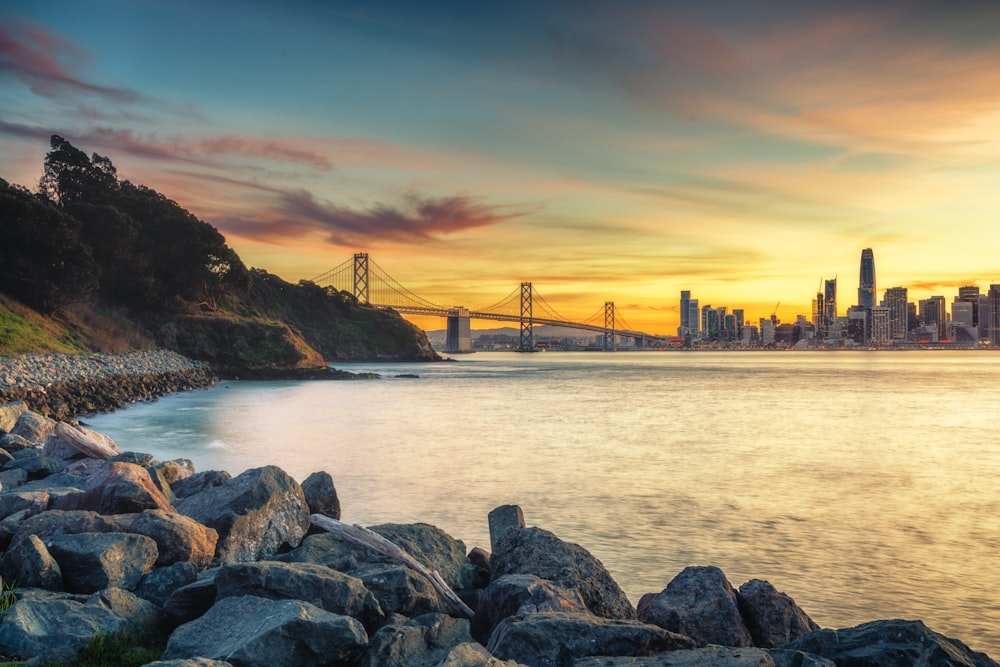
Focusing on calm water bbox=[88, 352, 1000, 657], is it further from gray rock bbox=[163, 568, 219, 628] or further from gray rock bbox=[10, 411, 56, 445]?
gray rock bbox=[163, 568, 219, 628]

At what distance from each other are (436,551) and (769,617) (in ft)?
9.42

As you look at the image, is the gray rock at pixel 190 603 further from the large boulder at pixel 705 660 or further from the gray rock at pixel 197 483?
the gray rock at pixel 197 483

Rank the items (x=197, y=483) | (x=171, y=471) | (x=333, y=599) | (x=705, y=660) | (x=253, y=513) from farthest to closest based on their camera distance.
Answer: (x=171, y=471) → (x=197, y=483) → (x=253, y=513) → (x=333, y=599) → (x=705, y=660)

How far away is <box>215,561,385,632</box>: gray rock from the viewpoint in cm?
471

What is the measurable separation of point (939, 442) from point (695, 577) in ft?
70.1

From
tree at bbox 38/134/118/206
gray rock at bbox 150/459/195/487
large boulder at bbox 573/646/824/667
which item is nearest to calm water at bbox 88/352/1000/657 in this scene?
gray rock at bbox 150/459/195/487

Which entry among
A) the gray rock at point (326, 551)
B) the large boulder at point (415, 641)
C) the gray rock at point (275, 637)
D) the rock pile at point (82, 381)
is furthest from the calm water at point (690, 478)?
the gray rock at point (275, 637)

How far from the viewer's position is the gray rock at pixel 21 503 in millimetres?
6773

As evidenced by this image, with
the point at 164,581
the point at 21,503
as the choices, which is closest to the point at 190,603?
the point at 164,581

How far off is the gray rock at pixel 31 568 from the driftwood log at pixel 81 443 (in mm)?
5488

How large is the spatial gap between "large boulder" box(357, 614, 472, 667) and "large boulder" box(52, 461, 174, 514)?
123 inches

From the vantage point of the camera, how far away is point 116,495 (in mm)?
6652

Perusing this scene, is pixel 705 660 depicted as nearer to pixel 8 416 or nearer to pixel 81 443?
pixel 81 443

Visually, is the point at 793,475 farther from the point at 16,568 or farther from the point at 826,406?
the point at 826,406
